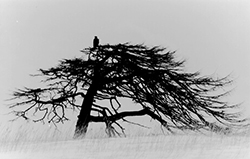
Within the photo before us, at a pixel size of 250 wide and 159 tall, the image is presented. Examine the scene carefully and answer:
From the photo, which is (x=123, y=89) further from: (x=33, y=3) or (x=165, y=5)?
(x=33, y=3)

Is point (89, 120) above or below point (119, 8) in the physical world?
below

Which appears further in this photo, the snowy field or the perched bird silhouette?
the perched bird silhouette

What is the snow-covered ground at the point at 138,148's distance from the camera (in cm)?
653

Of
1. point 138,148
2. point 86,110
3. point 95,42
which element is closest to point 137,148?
point 138,148

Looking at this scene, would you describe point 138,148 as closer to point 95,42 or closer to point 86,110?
point 86,110

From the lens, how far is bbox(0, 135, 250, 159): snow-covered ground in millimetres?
6531

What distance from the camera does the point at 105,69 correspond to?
26.4 feet

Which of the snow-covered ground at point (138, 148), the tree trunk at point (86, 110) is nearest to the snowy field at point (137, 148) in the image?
the snow-covered ground at point (138, 148)

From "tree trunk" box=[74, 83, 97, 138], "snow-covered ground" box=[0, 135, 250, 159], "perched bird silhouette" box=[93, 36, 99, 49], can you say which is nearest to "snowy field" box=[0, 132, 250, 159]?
"snow-covered ground" box=[0, 135, 250, 159]

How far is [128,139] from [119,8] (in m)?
3.02

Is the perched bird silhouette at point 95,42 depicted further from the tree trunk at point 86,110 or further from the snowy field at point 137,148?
the snowy field at point 137,148

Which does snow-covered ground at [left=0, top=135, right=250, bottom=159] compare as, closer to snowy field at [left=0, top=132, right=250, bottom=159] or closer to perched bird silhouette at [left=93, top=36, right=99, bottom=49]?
snowy field at [left=0, top=132, right=250, bottom=159]

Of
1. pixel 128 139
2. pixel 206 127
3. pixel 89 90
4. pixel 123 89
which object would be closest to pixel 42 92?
pixel 89 90

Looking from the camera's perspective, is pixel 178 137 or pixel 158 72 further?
pixel 158 72
